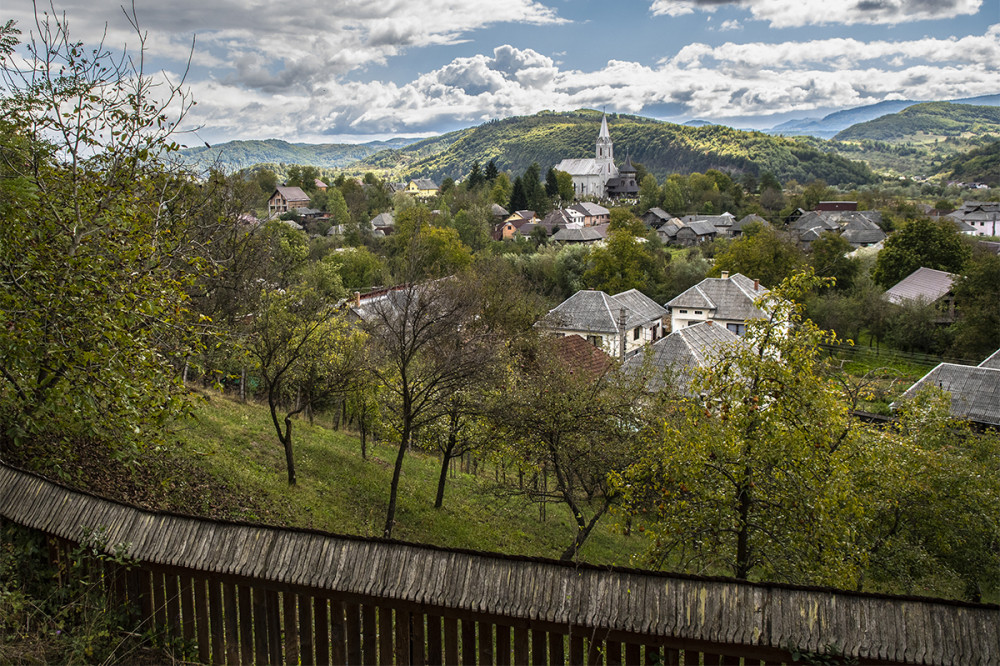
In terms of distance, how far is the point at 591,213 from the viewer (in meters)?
92.1

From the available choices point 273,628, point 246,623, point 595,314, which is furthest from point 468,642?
point 595,314

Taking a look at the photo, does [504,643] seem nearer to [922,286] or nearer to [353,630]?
[353,630]

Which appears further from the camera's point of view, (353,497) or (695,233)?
(695,233)

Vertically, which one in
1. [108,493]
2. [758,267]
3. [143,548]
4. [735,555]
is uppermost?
[143,548]

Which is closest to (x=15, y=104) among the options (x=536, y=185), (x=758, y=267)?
(x=758, y=267)

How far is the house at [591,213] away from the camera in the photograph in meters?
91.0

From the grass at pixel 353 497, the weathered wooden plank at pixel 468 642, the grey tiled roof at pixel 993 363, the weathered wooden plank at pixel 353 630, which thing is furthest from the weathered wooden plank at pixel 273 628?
the grey tiled roof at pixel 993 363

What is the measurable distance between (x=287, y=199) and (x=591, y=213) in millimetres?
43037

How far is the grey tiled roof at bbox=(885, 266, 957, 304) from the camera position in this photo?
45.9 metres

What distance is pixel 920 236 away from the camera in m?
53.2

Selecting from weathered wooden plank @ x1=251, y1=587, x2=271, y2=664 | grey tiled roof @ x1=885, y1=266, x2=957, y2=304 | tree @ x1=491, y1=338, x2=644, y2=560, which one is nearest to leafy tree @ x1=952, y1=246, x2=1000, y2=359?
grey tiled roof @ x1=885, y1=266, x2=957, y2=304

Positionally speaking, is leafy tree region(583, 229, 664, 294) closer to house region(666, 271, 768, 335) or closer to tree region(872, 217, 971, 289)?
house region(666, 271, 768, 335)

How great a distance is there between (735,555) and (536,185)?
90544mm

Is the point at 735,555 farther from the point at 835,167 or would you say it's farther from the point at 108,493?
the point at 835,167
